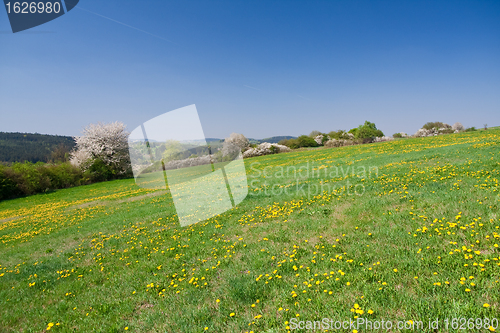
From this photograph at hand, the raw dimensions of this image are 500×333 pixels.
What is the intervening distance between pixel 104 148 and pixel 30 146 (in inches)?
4532

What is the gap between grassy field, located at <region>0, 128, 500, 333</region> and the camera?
3754 mm

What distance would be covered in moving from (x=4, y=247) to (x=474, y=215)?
19.2 m

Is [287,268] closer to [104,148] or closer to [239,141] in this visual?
[104,148]

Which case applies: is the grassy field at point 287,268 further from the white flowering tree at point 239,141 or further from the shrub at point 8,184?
the white flowering tree at point 239,141

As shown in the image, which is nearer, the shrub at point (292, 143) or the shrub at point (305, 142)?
the shrub at point (292, 143)

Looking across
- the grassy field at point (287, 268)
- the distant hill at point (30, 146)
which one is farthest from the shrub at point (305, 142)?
the distant hill at point (30, 146)

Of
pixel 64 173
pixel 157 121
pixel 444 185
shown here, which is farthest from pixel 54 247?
pixel 64 173

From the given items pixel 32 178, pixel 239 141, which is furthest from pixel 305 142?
pixel 32 178

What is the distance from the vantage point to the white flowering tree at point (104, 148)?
4694cm

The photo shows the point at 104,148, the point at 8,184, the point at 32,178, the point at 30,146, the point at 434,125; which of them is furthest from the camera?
the point at 30,146

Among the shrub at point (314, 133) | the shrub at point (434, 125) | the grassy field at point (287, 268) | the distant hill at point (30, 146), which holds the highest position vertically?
the distant hill at point (30, 146)

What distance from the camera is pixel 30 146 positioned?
124688mm

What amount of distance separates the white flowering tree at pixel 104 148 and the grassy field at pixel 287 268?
41421 mm

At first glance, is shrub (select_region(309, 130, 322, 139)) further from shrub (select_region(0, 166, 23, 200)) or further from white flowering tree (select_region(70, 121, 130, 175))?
shrub (select_region(0, 166, 23, 200))
